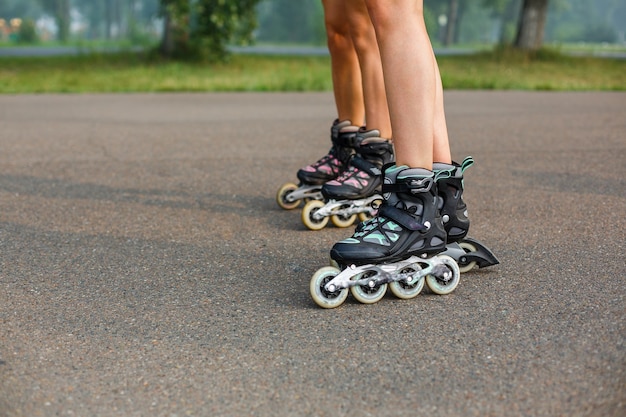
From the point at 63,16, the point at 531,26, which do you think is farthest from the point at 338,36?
the point at 63,16

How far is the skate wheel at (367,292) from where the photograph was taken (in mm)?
2846

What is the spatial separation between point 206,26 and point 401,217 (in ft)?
50.8

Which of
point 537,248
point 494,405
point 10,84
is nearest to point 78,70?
point 10,84

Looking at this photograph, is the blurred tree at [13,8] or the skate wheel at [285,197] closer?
the skate wheel at [285,197]

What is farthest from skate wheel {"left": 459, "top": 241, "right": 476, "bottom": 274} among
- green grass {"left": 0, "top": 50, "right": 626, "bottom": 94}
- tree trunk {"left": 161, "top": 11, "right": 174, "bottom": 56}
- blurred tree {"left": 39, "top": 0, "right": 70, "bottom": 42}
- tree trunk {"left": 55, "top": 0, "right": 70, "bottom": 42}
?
blurred tree {"left": 39, "top": 0, "right": 70, "bottom": 42}

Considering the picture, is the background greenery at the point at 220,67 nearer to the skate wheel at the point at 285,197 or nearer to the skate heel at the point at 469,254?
the skate wheel at the point at 285,197

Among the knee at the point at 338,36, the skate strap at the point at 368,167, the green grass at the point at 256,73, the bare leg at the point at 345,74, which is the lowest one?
the green grass at the point at 256,73

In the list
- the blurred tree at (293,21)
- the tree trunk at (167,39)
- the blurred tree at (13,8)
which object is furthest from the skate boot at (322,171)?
the blurred tree at (13,8)

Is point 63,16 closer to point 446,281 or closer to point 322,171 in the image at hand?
point 322,171

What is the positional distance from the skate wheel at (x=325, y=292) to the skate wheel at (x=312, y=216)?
3.60 feet

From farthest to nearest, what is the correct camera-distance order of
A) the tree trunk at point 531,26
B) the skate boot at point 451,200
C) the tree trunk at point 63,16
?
the tree trunk at point 63,16, the tree trunk at point 531,26, the skate boot at point 451,200

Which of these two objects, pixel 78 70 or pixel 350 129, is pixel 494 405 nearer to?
pixel 350 129

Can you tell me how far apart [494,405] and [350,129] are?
2.30 metres

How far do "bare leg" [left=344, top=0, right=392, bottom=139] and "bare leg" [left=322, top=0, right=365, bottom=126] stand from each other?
28 cm
